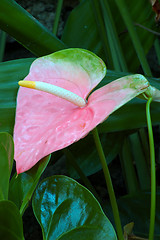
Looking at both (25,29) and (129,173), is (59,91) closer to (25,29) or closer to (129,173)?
(25,29)

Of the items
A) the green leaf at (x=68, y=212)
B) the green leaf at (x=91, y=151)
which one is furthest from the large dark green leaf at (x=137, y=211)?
the green leaf at (x=68, y=212)

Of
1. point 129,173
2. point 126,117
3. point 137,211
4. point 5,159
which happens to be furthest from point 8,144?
point 129,173

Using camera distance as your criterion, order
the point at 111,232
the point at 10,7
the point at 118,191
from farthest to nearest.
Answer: the point at 118,191
the point at 10,7
the point at 111,232

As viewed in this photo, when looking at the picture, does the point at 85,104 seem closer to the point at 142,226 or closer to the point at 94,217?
the point at 94,217

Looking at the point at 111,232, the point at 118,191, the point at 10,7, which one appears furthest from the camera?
the point at 118,191

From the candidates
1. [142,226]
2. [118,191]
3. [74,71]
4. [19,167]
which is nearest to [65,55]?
[74,71]
